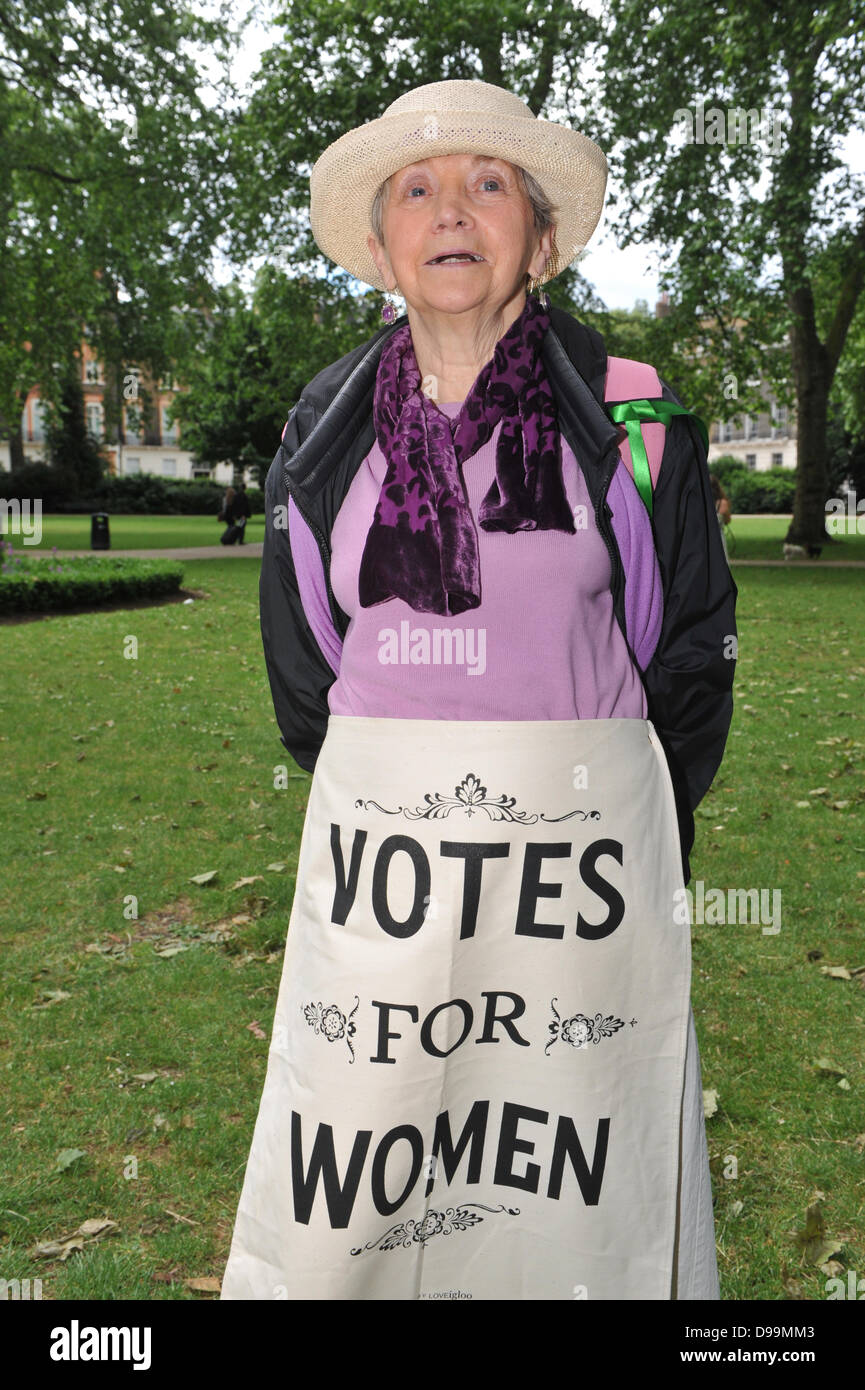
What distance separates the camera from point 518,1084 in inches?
81.7

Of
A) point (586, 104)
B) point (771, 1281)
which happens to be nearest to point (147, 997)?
point (771, 1281)

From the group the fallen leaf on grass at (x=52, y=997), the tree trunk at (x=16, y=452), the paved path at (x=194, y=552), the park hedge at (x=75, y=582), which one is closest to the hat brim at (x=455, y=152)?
the fallen leaf on grass at (x=52, y=997)

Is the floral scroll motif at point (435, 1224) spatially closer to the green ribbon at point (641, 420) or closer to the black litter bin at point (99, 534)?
the green ribbon at point (641, 420)

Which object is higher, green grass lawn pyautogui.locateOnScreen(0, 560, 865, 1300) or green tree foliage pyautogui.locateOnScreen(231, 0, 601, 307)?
green tree foliage pyautogui.locateOnScreen(231, 0, 601, 307)

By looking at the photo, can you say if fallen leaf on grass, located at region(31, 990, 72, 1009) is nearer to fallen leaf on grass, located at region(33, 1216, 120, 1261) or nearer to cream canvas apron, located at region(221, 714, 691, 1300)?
fallen leaf on grass, located at region(33, 1216, 120, 1261)

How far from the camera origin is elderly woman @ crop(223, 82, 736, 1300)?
202cm

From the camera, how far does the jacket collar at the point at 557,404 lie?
2.10 metres

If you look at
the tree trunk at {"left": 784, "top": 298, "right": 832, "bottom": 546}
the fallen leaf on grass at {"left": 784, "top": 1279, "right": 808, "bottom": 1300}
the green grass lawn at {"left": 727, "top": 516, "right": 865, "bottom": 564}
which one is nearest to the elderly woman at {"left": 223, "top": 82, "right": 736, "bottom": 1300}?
the fallen leaf on grass at {"left": 784, "top": 1279, "right": 808, "bottom": 1300}

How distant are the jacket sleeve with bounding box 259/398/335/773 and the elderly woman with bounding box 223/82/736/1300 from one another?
0.12 metres

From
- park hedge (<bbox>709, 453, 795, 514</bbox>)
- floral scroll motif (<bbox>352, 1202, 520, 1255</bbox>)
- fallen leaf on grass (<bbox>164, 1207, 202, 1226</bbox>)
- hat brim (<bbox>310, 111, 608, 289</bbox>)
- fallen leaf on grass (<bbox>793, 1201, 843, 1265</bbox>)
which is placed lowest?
fallen leaf on grass (<bbox>164, 1207, 202, 1226</bbox>)

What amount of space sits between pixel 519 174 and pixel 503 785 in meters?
1.23

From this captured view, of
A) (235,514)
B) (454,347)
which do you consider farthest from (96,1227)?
(235,514)

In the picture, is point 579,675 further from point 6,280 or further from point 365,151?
point 6,280

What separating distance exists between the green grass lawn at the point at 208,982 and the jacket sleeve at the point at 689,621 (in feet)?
5.55
